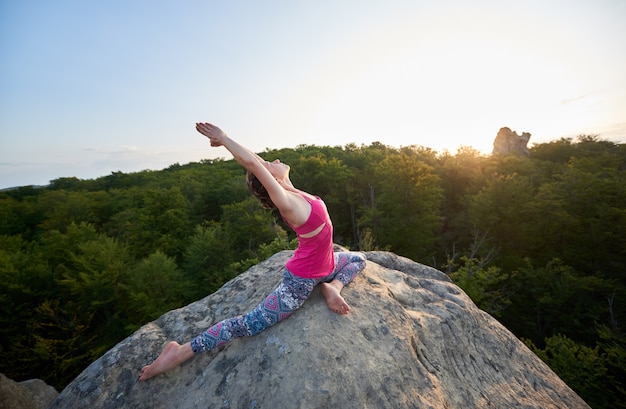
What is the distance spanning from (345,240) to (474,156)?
50.5 ft

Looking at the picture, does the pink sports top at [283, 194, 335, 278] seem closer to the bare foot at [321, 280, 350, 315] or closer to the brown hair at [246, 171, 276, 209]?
the bare foot at [321, 280, 350, 315]

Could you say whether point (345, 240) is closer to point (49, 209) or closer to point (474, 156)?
point (474, 156)

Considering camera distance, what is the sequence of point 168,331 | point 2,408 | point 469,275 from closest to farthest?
point 168,331 < point 2,408 < point 469,275

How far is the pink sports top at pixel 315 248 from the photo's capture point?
8.34 feet

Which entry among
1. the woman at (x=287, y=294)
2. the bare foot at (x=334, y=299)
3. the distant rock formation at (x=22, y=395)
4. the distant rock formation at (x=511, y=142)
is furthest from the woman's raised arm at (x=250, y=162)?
the distant rock formation at (x=511, y=142)

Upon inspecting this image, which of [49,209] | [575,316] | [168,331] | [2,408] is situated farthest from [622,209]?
[49,209]

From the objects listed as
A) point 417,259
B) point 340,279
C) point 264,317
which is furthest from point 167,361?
point 417,259

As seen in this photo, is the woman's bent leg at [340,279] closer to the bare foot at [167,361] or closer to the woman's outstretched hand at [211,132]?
the bare foot at [167,361]

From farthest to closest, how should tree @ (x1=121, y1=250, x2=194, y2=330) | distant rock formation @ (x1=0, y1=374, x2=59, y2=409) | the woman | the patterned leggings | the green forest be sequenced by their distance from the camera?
1. tree @ (x1=121, y1=250, x2=194, y2=330)
2. the green forest
3. distant rock formation @ (x1=0, y1=374, x2=59, y2=409)
4. the patterned leggings
5. the woman

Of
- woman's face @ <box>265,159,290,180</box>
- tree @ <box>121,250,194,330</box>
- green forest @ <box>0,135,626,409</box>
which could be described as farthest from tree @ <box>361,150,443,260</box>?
woman's face @ <box>265,159,290,180</box>

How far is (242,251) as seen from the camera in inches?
749

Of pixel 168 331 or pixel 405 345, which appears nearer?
pixel 405 345

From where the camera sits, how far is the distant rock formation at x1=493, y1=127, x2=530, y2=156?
4334 centimetres

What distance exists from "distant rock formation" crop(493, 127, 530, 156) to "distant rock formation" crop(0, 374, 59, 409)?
174 ft
